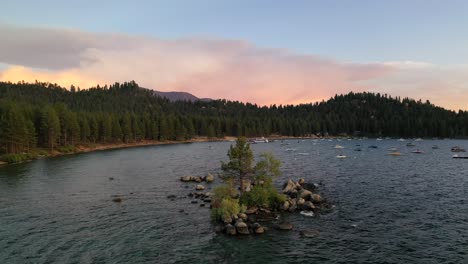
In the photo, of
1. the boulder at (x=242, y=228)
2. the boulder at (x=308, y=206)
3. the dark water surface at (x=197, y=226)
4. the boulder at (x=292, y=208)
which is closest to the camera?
the dark water surface at (x=197, y=226)

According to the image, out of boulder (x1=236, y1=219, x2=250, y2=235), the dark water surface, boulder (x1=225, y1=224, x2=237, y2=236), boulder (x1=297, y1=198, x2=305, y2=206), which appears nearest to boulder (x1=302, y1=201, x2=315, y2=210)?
boulder (x1=297, y1=198, x2=305, y2=206)

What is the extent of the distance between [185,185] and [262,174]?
86.7 ft

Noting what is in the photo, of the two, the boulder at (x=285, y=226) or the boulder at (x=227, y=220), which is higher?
the boulder at (x=227, y=220)

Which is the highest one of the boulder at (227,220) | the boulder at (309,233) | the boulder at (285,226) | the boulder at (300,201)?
the boulder at (300,201)

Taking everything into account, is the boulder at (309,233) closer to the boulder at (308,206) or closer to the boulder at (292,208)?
the boulder at (292,208)

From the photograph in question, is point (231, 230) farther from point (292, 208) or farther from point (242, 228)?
point (292, 208)

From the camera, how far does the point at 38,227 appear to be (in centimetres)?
4659

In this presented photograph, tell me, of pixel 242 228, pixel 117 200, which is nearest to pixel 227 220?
pixel 242 228

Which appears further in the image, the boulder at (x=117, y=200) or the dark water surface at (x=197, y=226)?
the boulder at (x=117, y=200)

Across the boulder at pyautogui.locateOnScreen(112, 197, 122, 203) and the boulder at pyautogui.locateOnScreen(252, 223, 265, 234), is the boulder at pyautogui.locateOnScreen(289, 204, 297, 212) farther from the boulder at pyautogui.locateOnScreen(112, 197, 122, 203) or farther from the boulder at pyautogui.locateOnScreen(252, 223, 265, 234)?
the boulder at pyautogui.locateOnScreen(112, 197, 122, 203)

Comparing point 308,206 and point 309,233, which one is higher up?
point 308,206

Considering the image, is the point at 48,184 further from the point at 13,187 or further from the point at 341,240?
the point at 341,240

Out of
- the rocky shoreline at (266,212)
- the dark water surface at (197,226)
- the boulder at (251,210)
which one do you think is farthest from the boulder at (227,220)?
the boulder at (251,210)

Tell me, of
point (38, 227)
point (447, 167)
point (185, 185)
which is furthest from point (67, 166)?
point (447, 167)
